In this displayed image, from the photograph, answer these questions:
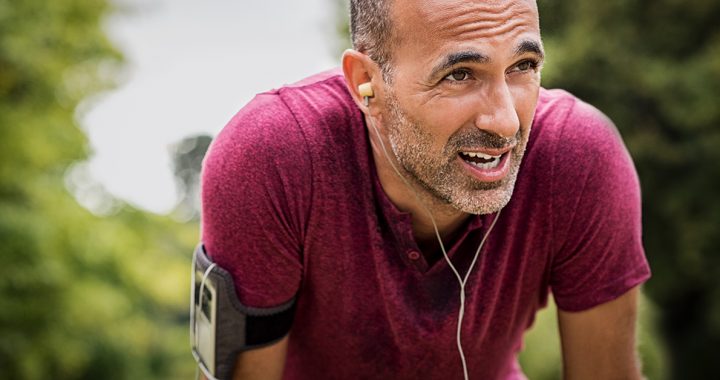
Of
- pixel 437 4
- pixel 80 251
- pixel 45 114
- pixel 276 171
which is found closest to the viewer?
pixel 437 4

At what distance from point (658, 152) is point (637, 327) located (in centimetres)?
906

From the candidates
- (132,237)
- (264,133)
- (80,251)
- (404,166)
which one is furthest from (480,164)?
(132,237)

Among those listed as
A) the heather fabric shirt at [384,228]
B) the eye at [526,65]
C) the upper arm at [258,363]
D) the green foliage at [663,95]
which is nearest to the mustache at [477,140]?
the eye at [526,65]

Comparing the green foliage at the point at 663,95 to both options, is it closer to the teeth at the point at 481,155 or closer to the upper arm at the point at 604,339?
the upper arm at the point at 604,339

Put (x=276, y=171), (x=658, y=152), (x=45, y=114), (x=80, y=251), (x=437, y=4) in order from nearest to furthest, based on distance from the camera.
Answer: (x=437, y=4), (x=276, y=171), (x=45, y=114), (x=80, y=251), (x=658, y=152)

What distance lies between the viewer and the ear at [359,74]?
1.76 meters

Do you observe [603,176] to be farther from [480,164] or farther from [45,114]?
[45,114]

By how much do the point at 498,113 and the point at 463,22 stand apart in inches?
6.9

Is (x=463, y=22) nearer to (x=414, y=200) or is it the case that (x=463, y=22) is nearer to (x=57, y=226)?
(x=414, y=200)

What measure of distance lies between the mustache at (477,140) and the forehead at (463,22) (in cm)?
16

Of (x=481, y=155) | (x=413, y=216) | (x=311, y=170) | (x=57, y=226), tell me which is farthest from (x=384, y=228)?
(x=57, y=226)

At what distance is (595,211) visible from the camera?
5.96 ft

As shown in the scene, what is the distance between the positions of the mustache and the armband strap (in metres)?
0.53

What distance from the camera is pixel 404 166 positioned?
1767mm
